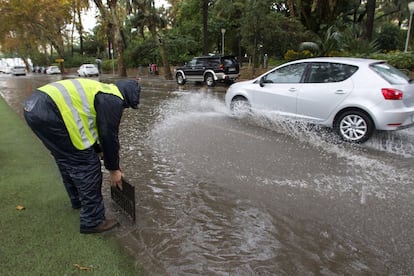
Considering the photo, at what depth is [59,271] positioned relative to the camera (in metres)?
2.59

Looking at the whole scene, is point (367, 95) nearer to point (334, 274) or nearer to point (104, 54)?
point (334, 274)

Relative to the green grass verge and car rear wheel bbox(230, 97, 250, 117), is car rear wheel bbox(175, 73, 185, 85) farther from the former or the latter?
the green grass verge

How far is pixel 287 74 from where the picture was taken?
24.4 feet

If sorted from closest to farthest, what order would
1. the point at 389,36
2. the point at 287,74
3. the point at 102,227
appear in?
the point at 102,227
the point at 287,74
the point at 389,36

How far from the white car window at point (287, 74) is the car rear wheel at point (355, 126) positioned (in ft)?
4.20

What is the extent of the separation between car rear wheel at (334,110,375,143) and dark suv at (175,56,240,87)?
13.3 metres

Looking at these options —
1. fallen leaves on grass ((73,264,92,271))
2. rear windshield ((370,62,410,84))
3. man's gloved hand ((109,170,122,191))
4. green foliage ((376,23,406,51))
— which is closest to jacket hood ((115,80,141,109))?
man's gloved hand ((109,170,122,191))

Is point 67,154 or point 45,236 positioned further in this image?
point 45,236

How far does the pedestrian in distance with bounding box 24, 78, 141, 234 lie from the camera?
2701mm

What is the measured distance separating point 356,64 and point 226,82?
13791 millimetres

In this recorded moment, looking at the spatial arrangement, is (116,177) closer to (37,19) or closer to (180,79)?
(180,79)

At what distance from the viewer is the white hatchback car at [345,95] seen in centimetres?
593

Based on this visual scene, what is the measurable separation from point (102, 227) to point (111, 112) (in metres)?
1.16

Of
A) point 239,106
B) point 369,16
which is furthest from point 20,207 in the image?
point 369,16
